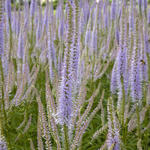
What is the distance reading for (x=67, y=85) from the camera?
1.07m

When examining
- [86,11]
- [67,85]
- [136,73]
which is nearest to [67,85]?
[67,85]

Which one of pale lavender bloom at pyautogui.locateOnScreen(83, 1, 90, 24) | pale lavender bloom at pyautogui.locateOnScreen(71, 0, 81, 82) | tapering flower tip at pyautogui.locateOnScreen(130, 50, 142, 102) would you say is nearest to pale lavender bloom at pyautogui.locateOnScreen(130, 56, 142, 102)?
tapering flower tip at pyautogui.locateOnScreen(130, 50, 142, 102)

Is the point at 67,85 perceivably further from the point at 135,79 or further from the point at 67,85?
the point at 135,79

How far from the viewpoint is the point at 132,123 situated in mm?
1780

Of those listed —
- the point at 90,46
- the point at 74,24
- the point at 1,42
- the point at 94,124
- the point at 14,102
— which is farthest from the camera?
the point at 90,46

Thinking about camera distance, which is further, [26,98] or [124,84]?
[26,98]

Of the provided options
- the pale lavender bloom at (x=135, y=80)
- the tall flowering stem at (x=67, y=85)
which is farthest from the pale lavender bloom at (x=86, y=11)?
the tall flowering stem at (x=67, y=85)

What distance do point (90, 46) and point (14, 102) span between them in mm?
1729

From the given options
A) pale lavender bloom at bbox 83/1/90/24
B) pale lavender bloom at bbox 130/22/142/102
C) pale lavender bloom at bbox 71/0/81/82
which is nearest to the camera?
pale lavender bloom at bbox 71/0/81/82

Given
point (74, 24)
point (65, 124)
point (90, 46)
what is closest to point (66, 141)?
point (65, 124)

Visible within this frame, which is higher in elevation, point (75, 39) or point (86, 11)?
point (86, 11)

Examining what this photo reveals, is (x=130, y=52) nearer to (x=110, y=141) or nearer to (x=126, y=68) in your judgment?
(x=126, y=68)

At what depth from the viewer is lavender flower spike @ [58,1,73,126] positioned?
951 mm

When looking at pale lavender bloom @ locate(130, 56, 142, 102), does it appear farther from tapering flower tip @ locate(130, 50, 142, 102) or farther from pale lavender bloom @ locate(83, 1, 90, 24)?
pale lavender bloom @ locate(83, 1, 90, 24)
